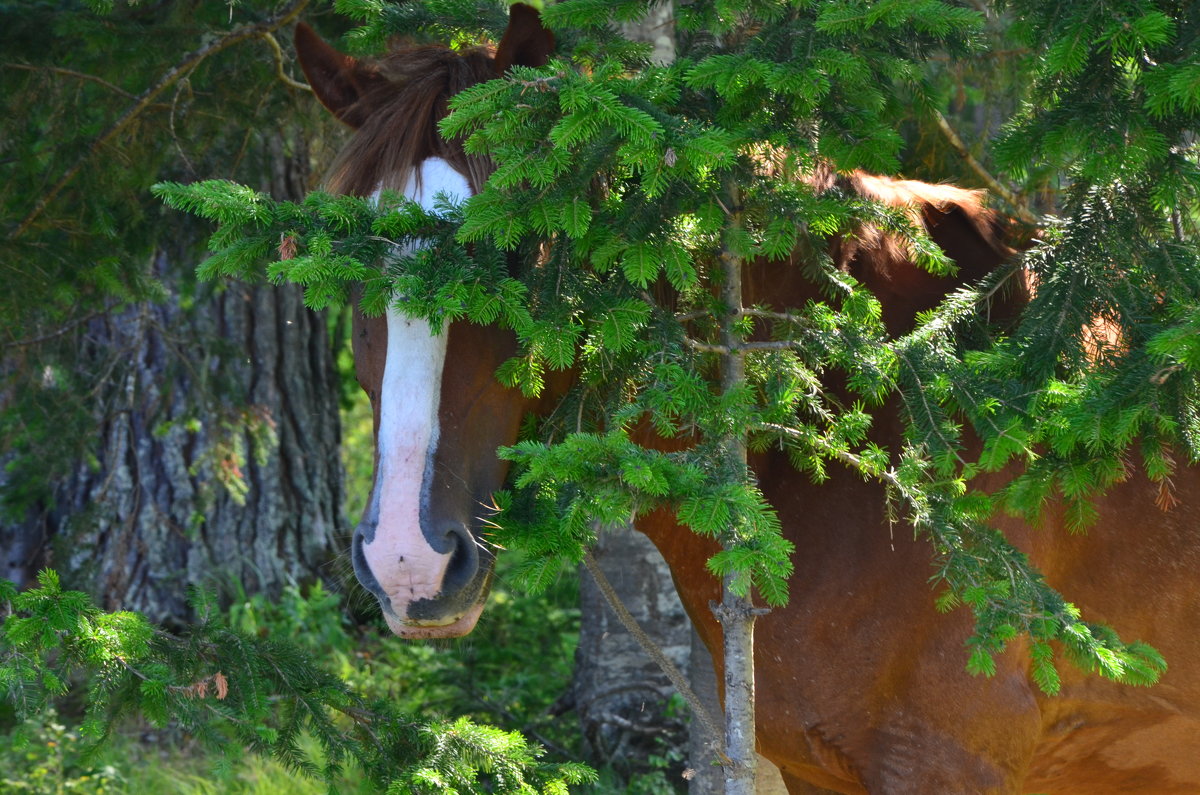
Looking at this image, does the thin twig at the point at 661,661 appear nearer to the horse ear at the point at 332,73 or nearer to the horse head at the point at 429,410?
the horse head at the point at 429,410

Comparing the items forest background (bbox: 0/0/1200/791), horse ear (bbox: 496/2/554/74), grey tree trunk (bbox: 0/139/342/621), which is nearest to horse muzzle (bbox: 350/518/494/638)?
forest background (bbox: 0/0/1200/791)

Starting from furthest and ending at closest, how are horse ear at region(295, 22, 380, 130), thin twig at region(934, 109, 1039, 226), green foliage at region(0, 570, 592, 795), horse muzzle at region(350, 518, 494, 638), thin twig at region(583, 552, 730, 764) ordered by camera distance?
1. thin twig at region(934, 109, 1039, 226)
2. horse ear at region(295, 22, 380, 130)
3. green foliage at region(0, 570, 592, 795)
4. thin twig at region(583, 552, 730, 764)
5. horse muzzle at region(350, 518, 494, 638)

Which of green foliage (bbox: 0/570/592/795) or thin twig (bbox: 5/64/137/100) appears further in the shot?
thin twig (bbox: 5/64/137/100)

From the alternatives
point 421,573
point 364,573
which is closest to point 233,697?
A: point 364,573

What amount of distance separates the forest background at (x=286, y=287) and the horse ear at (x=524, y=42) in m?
0.16

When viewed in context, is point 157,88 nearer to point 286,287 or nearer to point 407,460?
point 407,460

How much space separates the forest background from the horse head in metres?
0.39

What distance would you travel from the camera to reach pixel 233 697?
274 cm

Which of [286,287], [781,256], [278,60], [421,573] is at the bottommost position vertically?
[421,573]

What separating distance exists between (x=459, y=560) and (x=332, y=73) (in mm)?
1334

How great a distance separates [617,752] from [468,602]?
249 cm

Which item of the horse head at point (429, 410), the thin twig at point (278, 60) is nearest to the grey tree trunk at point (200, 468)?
the thin twig at point (278, 60)

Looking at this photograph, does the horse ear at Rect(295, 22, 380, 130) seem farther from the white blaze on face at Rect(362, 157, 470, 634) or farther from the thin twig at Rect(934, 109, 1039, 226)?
the thin twig at Rect(934, 109, 1039, 226)

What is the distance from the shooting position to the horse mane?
218cm
